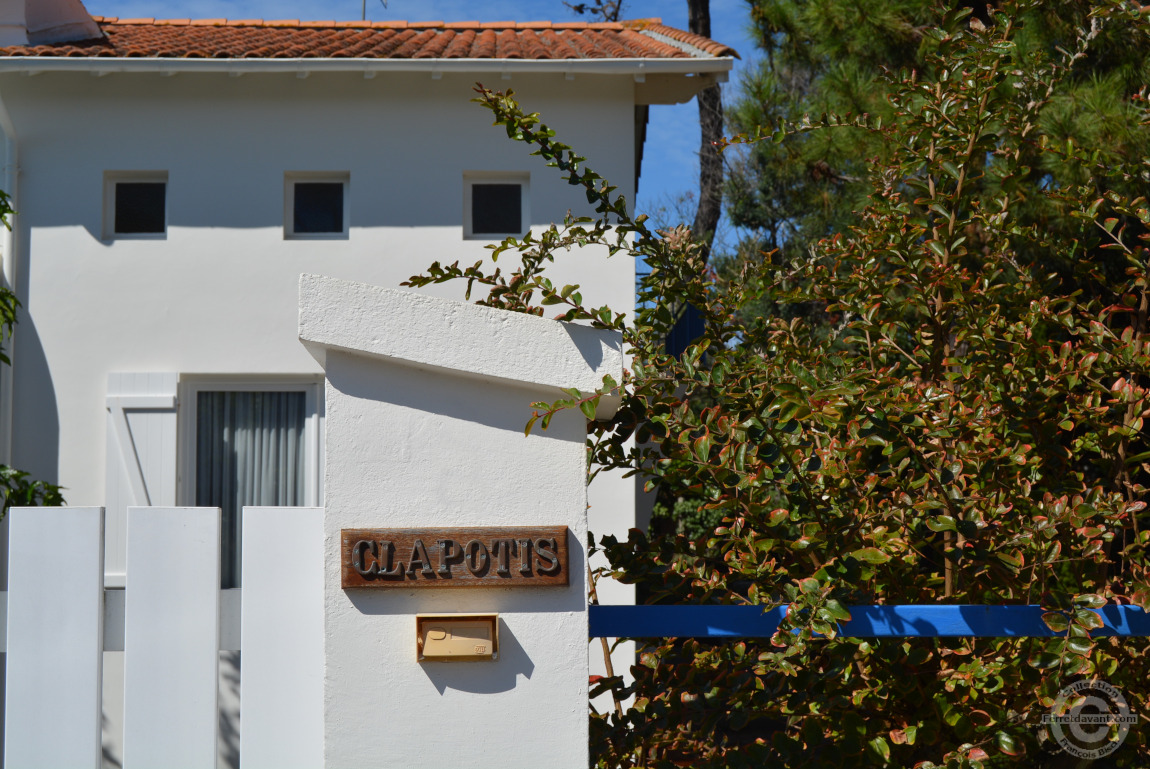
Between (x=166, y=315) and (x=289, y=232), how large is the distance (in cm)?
103

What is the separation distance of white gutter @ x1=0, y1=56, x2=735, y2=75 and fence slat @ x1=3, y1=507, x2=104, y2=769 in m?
5.18

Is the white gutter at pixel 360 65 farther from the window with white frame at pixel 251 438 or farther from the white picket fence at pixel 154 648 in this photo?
the white picket fence at pixel 154 648

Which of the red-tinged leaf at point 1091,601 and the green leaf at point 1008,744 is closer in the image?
the red-tinged leaf at point 1091,601

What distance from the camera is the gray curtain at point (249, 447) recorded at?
6.56 meters

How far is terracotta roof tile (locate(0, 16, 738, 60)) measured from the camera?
6.43 meters

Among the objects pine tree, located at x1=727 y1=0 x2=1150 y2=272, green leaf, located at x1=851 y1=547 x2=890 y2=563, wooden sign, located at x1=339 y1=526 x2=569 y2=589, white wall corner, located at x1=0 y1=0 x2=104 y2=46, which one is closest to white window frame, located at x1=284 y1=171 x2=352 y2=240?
white wall corner, located at x1=0 y1=0 x2=104 y2=46

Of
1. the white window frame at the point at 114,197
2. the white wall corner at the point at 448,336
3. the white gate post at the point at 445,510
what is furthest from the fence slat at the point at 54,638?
the white window frame at the point at 114,197

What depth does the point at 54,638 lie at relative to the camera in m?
→ 1.74

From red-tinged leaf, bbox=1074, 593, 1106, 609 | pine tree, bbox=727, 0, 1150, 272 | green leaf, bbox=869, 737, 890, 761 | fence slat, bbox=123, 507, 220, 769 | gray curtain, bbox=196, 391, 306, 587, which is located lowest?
gray curtain, bbox=196, 391, 306, 587

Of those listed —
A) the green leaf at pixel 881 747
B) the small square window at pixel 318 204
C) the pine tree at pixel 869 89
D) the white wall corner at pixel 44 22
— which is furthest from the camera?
the small square window at pixel 318 204

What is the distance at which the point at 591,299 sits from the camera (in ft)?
21.2

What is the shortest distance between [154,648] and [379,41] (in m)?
6.19

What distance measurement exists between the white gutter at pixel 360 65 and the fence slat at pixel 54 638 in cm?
518

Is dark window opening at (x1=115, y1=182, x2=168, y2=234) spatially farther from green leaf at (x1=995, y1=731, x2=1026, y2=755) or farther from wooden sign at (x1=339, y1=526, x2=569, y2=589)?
green leaf at (x1=995, y1=731, x2=1026, y2=755)
